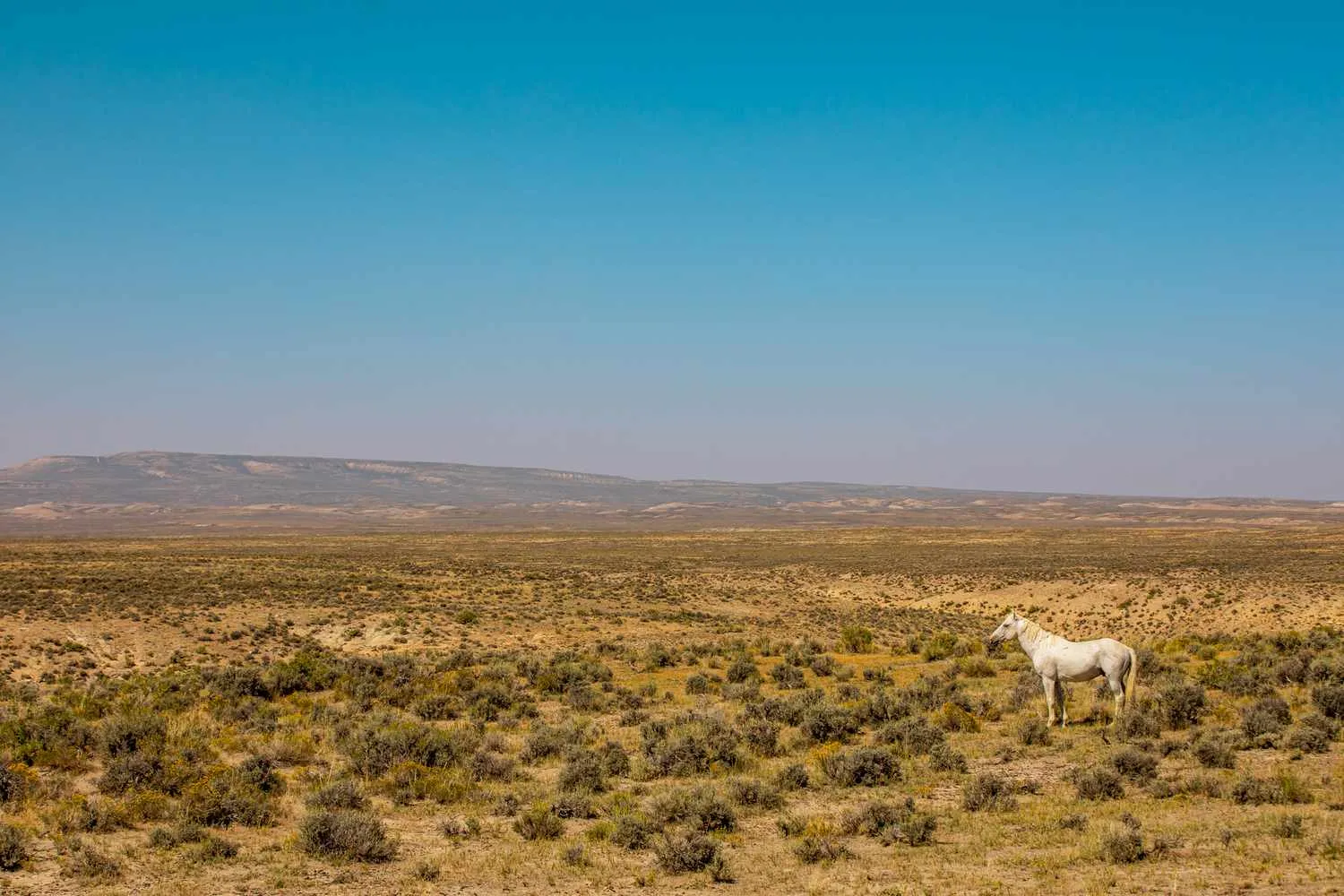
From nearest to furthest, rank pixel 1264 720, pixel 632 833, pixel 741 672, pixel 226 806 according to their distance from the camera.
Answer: pixel 632 833 < pixel 226 806 < pixel 1264 720 < pixel 741 672

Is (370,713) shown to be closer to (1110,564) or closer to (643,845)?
(643,845)

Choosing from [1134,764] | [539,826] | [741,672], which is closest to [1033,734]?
[1134,764]

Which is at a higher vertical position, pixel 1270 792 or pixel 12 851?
pixel 1270 792

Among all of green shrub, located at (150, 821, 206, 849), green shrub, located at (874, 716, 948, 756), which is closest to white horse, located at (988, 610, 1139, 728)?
green shrub, located at (874, 716, 948, 756)

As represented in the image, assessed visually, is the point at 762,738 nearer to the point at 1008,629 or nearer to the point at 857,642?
the point at 1008,629

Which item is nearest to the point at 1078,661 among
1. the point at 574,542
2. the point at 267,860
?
the point at 267,860

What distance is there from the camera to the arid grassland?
962 cm

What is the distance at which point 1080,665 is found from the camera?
607 inches

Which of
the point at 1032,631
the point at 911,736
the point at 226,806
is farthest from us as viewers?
the point at 1032,631

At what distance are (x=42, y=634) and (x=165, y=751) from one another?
22.7 meters

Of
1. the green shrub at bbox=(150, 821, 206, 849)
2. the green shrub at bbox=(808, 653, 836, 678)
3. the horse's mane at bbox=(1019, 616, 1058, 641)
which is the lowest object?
the green shrub at bbox=(808, 653, 836, 678)

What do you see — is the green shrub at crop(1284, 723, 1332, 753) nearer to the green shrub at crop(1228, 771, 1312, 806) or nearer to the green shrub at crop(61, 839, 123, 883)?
the green shrub at crop(1228, 771, 1312, 806)

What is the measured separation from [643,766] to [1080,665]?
726 centimetres

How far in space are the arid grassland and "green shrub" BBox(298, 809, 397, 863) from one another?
3cm
